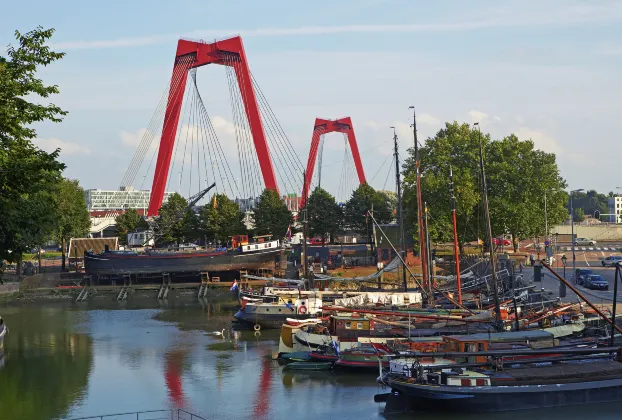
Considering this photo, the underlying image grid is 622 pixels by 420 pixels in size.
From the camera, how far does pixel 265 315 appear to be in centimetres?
5062

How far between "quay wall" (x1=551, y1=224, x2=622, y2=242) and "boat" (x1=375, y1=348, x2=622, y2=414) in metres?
83.1

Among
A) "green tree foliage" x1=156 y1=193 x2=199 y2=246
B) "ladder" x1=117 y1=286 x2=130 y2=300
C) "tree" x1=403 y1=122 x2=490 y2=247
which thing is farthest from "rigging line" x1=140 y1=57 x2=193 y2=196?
"tree" x1=403 y1=122 x2=490 y2=247

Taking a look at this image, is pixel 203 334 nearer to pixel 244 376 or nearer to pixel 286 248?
pixel 244 376

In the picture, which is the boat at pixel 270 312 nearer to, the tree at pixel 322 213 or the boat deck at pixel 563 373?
the boat deck at pixel 563 373

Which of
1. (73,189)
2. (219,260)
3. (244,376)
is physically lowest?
(244,376)

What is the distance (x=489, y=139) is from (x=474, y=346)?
50.3 meters

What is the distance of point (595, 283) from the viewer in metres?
53.7

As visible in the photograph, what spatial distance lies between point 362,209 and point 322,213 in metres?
4.41

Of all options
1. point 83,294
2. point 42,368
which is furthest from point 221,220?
point 42,368

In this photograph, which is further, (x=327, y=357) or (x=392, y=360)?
(x=327, y=357)

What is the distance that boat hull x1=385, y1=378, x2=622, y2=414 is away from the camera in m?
29.4

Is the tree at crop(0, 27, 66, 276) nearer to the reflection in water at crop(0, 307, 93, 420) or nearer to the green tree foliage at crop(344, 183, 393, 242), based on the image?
the reflection in water at crop(0, 307, 93, 420)

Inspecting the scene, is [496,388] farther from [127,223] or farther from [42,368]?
[127,223]

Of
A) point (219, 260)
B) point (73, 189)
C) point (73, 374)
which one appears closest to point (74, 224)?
point (73, 189)
